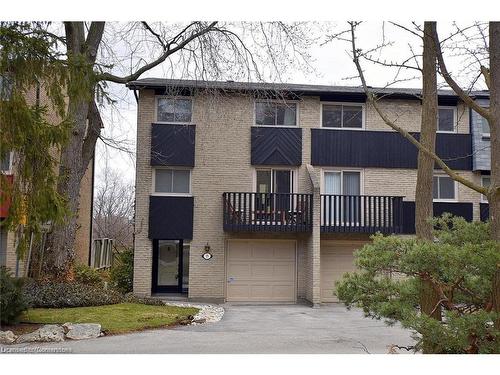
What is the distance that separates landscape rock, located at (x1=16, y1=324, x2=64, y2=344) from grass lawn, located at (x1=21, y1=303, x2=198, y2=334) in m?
0.92

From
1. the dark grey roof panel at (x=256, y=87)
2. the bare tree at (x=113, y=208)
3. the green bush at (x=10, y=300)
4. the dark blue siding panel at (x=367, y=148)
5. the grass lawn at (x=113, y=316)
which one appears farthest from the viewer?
the bare tree at (x=113, y=208)

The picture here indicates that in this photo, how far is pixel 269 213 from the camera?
52.6 feet

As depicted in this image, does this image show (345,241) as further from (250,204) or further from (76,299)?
(76,299)

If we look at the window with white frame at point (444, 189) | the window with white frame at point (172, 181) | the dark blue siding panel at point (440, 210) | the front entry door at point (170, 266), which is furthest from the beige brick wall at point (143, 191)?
the window with white frame at point (444, 189)

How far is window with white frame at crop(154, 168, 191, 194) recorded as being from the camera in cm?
1661

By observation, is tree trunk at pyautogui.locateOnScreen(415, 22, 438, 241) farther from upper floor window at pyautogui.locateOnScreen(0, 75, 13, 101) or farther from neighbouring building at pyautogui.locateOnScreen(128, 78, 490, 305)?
neighbouring building at pyautogui.locateOnScreen(128, 78, 490, 305)

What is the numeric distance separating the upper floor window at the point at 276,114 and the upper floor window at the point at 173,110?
75.1 inches

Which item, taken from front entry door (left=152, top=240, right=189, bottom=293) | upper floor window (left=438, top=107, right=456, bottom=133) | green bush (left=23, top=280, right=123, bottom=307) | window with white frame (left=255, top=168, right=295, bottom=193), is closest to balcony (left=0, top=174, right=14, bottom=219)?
green bush (left=23, top=280, right=123, bottom=307)

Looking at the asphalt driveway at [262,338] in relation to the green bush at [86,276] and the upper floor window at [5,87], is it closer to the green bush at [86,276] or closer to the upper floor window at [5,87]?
the upper floor window at [5,87]

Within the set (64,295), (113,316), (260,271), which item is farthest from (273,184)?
(113,316)

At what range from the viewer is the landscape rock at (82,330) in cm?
891

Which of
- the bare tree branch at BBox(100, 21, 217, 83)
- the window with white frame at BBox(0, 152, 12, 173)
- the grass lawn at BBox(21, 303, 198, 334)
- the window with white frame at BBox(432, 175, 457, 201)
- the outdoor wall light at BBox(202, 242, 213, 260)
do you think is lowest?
the grass lawn at BBox(21, 303, 198, 334)

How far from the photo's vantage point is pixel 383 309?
5926mm

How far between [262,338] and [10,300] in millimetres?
4056
